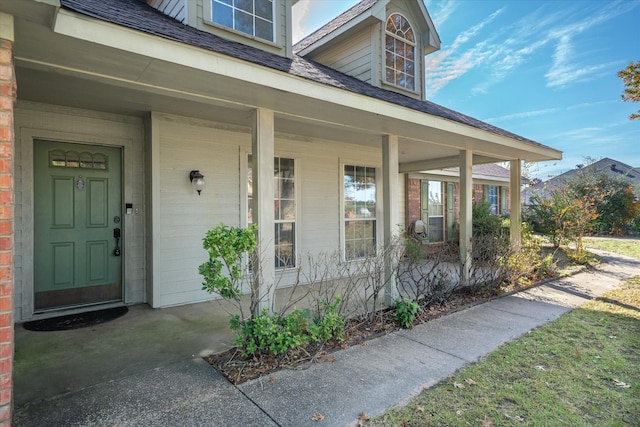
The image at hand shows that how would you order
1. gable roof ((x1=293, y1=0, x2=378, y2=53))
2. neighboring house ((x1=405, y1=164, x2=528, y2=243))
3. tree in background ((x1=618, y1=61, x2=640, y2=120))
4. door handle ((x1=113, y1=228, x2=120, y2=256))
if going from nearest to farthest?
1. door handle ((x1=113, y1=228, x2=120, y2=256))
2. tree in background ((x1=618, y1=61, x2=640, y2=120))
3. gable roof ((x1=293, y1=0, x2=378, y2=53))
4. neighboring house ((x1=405, y1=164, x2=528, y2=243))

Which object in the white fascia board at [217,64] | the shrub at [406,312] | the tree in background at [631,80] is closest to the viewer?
the white fascia board at [217,64]

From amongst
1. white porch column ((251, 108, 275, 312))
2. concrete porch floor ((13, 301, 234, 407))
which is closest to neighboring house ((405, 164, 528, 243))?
white porch column ((251, 108, 275, 312))

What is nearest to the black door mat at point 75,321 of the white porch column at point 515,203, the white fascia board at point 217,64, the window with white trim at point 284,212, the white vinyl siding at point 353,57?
the window with white trim at point 284,212

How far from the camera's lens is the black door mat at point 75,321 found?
3.99 metres

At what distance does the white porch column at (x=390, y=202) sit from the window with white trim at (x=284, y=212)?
1907mm

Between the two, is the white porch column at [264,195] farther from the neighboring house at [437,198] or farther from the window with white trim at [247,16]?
the neighboring house at [437,198]

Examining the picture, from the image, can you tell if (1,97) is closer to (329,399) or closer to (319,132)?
(329,399)

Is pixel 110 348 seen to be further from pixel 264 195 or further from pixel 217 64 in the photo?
pixel 217 64

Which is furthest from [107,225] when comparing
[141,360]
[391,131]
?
[391,131]

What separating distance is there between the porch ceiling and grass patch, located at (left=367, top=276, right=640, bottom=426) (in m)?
2.99

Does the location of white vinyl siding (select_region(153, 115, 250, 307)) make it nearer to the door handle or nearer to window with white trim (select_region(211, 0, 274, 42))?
the door handle

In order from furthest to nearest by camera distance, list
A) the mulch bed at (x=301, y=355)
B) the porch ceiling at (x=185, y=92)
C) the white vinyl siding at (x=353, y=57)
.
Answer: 1. the white vinyl siding at (x=353, y=57)
2. the mulch bed at (x=301, y=355)
3. the porch ceiling at (x=185, y=92)

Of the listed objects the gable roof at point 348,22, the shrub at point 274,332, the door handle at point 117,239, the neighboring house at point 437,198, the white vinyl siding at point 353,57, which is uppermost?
the gable roof at point 348,22

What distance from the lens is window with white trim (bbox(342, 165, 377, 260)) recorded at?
717 centimetres
